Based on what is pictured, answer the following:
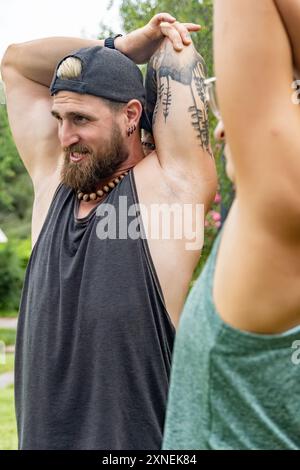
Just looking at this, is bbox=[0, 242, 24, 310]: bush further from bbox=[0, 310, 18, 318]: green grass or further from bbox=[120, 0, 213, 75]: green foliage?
bbox=[120, 0, 213, 75]: green foliage

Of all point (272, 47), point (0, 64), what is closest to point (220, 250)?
point (272, 47)

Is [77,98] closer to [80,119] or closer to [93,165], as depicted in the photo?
[80,119]

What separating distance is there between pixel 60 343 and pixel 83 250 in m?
0.28

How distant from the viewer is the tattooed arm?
285 cm

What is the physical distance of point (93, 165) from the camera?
2.88 m

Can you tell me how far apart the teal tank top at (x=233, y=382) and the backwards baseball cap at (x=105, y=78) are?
59.4 inches

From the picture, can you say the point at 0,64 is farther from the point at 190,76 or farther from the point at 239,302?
the point at 239,302

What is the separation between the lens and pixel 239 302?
1442 millimetres

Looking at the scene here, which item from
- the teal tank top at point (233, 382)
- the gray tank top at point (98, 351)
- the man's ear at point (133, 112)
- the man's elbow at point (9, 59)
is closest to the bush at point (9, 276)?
the man's elbow at point (9, 59)

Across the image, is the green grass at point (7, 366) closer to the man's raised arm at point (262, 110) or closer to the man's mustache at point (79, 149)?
the man's mustache at point (79, 149)

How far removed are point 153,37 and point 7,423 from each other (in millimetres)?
5023

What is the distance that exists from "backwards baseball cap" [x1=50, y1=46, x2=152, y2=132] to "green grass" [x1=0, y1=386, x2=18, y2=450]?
13.5 feet

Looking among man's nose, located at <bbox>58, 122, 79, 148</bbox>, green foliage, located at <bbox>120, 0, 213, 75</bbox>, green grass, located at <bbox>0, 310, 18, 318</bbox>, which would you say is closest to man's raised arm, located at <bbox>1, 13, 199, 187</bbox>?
man's nose, located at <bbox>58, 122, 79, 148</bbox>
